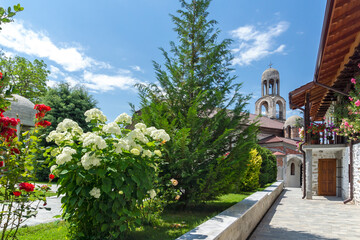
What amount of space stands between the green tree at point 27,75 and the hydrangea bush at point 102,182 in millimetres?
26367

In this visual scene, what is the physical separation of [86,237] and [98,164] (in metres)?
0.99

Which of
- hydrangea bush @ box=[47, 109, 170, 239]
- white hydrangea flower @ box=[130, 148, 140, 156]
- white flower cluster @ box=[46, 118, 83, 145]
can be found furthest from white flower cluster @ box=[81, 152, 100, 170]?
white flower cluster @ box=[46, 118, 83, 145]

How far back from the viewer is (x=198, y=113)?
6145 mm

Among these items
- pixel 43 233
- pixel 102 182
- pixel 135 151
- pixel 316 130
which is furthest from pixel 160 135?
pixel 316 130

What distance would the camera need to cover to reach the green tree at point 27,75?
2556cm

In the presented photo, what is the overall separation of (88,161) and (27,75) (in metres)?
28.1

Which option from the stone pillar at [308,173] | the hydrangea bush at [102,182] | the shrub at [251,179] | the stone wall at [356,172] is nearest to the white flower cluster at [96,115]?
the hydrangea bush at [102,182]

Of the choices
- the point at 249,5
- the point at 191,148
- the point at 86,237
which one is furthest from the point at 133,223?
the point at 249,5

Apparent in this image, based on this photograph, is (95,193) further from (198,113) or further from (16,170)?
(198,113)

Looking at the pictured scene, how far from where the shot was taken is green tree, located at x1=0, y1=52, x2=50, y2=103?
83.9 feet

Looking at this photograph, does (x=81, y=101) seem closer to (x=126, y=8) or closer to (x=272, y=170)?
(x=126, y=8)

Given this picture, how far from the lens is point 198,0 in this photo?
678 cm

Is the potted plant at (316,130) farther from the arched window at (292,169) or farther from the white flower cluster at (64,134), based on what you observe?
the arched window at (292,169)

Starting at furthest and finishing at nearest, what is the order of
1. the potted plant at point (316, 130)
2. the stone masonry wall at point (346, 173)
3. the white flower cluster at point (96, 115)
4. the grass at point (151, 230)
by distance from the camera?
the potted plant at point (316, 130) → the stone masonry wall at point (346, 173) → the grass at point (151, 230) → the white flower cluster at point (96, 115)
